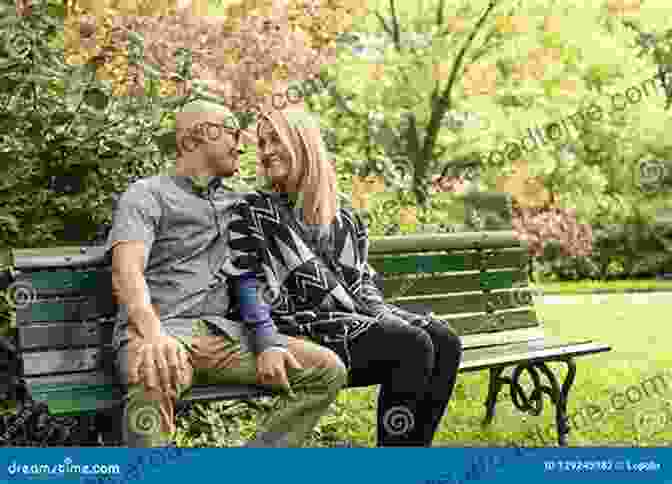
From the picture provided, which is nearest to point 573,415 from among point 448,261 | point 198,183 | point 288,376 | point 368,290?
point 448,261

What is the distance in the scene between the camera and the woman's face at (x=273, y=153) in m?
3.45

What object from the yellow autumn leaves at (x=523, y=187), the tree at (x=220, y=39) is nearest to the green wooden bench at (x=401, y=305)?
the tree at (x=220, y=39)

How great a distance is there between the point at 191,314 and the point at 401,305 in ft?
4.27

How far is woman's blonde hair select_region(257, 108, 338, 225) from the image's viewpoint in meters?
3.45

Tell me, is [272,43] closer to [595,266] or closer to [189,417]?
[189,417]

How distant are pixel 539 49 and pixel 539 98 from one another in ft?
3.87

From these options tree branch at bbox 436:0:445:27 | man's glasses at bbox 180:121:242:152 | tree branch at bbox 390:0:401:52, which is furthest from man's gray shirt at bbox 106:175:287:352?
tree branch at bbox 390:0:401:52

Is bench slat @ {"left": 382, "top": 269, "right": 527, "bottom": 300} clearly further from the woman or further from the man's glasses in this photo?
the man's glasses

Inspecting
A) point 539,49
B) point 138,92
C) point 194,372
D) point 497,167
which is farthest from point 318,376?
point 497,167

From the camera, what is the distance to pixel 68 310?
331cm

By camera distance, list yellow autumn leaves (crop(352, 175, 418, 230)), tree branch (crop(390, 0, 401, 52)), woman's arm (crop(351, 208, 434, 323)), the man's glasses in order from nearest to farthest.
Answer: the man's glasses → woman's arm (crop(351, 208, 434, 323)) → yellow autumn leaves (crop(352, 175, 418, 230)) → tree branch (crop(390, 0, 401, 52))

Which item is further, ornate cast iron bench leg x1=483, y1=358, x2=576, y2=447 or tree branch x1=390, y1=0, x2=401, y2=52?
tree branch x1=390, y1=0, x2=401, y2=52

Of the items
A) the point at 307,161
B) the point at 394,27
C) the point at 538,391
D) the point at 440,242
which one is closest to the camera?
the point at 307,161

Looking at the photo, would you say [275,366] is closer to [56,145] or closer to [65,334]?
[65,334]
